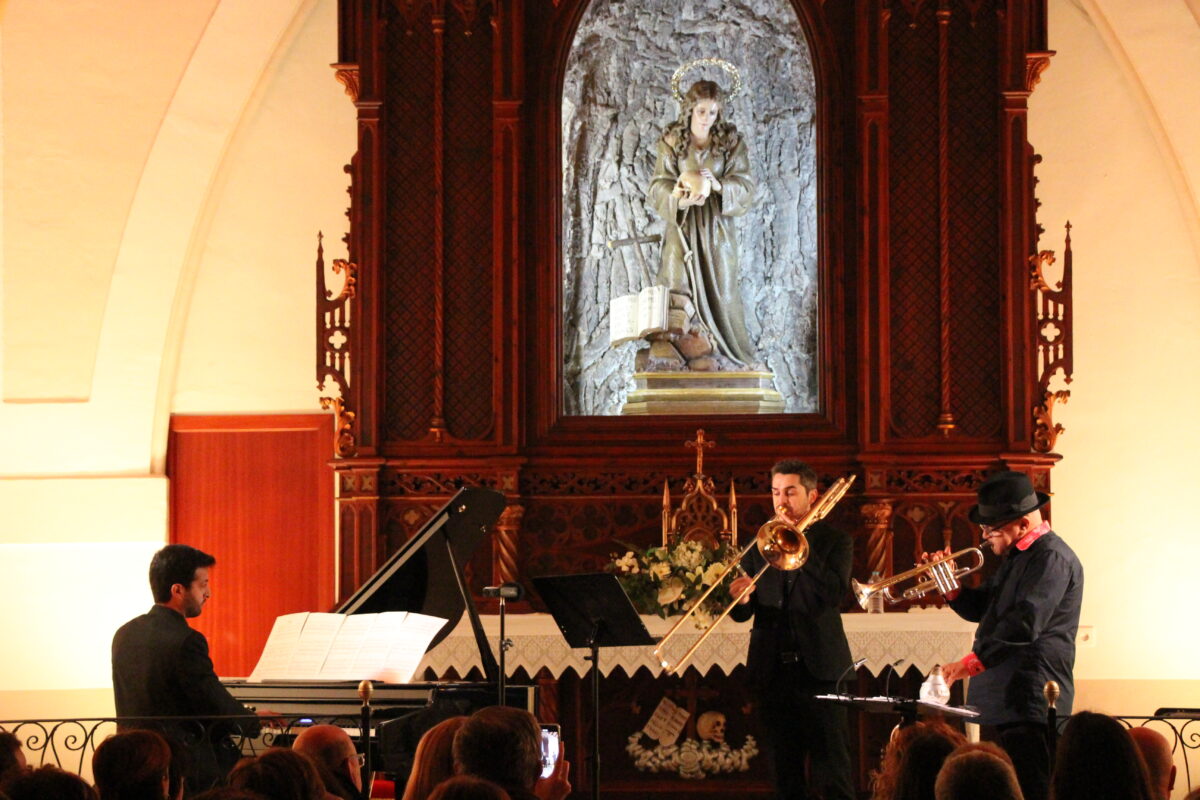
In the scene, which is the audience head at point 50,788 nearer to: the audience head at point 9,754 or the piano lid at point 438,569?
the audience head at point 9,754

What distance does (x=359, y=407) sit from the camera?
957cm

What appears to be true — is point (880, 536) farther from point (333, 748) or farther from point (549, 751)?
point (333, 748)

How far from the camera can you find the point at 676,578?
8852mm

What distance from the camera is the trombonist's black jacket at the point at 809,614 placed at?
7266 millimetres

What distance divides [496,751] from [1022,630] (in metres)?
2.96

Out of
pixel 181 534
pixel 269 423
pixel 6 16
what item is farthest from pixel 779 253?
pixel 6 16

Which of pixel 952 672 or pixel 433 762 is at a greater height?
pixel 433 762

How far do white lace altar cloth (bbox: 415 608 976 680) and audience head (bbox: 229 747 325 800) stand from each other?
15.1 ft

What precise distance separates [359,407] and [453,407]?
539 millimetres

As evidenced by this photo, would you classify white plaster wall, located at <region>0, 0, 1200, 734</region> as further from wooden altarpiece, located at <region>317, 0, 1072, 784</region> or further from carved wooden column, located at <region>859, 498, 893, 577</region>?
carved wooden column, located at <region>859, 498, 893, 577</region>

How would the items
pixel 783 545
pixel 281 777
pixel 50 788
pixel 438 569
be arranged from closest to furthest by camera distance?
pixel 50 788
pixel 281 777
pixel 783 545
pixel 438 569

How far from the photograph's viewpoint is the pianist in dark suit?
251 inches

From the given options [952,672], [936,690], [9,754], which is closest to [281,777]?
[9,754]

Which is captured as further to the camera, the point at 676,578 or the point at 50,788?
the point at 676,578
